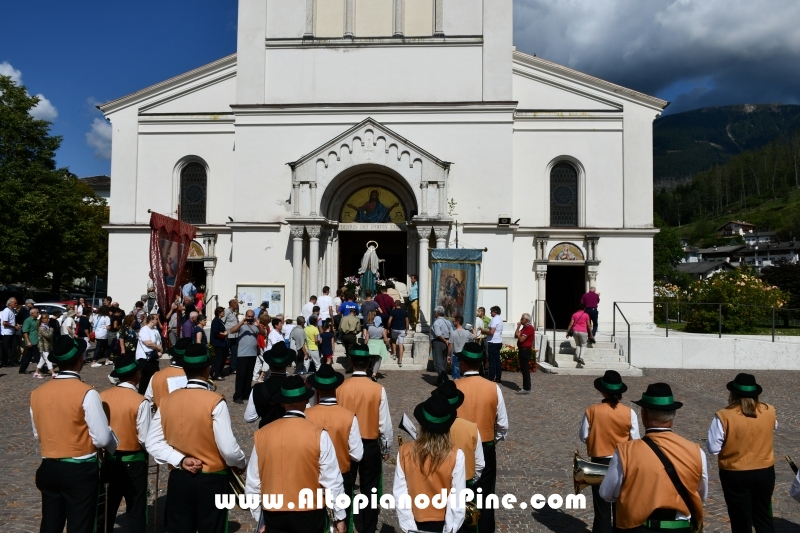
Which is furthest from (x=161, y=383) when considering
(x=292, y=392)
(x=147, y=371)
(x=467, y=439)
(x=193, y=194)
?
(x=193, y=194)

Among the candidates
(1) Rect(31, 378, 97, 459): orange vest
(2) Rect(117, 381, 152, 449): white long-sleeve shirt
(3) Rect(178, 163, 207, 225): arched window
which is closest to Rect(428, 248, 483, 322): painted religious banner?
(3) Rect(178, 163, 207, 225): arched window

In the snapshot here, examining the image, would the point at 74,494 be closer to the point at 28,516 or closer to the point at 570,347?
the point at 28,516

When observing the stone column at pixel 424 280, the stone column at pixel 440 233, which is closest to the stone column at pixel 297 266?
the stone column at pixel 424 280

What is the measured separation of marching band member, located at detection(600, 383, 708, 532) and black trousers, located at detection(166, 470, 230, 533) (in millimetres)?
2875

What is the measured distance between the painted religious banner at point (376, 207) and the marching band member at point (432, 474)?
67.4 feet

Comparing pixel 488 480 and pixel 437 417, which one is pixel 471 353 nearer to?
pixel 488 480

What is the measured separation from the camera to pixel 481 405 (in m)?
6.12

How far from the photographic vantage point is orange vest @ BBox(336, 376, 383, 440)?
20.8 feet

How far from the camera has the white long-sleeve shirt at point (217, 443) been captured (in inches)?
197

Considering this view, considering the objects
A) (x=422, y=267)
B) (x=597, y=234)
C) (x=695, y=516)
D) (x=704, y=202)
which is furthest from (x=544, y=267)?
(x=704, y=202)

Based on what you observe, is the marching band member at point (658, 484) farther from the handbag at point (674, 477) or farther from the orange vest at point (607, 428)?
the orange vest at point (607, 428)

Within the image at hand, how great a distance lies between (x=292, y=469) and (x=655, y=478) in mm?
2328

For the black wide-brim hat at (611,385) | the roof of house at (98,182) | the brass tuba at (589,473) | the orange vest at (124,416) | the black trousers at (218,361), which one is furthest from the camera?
the roof of house at (98,182)

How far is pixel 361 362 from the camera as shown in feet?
22.2
